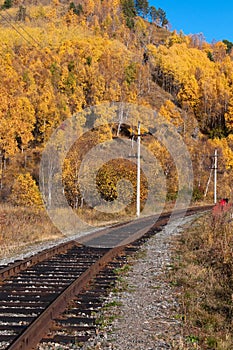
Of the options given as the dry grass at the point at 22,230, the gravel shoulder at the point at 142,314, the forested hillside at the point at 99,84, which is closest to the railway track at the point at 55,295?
the gravel shoulder at the point at 142,314

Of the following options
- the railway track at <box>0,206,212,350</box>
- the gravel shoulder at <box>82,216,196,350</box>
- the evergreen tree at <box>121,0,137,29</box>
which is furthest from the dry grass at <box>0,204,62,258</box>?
the evergreen tree at <box>121,0,137,29</box>

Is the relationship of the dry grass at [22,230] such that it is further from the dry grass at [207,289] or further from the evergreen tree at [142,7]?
the evergreen tree at [142,7]

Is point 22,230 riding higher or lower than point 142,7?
lower

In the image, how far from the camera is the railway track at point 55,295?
543 centimetres

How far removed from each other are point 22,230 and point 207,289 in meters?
10.3

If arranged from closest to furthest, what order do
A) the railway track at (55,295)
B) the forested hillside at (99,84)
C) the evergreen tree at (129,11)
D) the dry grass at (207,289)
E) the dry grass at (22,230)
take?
1. the railway track at (55,295)
2. the dry grass at (207,289)
3. the dry grass at (22,230)
4. the forested hillside at (99,84)
5. the evergreen tree at (129,11)

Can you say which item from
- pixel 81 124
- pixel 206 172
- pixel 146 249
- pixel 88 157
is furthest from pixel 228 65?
pixel 146 249

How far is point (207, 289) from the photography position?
8039 millimetres

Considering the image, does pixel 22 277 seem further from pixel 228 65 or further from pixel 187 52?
pixel 187 52

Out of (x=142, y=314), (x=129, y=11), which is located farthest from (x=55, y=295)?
(x=129, y=11)

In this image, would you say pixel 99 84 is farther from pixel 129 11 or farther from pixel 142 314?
pixel 129 11

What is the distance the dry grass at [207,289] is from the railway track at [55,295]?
133 cm

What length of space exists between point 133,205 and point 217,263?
24.4 m

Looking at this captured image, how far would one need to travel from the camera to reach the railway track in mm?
5426
